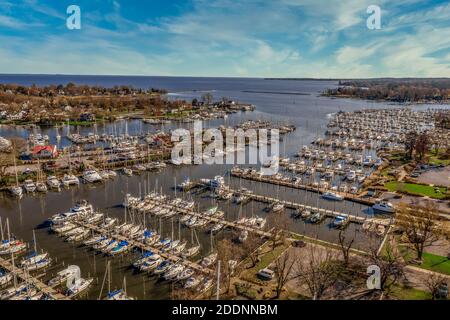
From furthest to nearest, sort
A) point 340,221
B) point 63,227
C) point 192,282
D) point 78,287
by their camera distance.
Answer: point 340,221, point 63,227, point 192,282, point 78,287

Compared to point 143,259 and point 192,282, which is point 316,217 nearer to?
point 192,282

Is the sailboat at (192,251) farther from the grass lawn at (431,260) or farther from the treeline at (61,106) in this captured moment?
the treeline at (61,106)

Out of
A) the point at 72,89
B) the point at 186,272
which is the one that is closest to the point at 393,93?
the point at 72,89

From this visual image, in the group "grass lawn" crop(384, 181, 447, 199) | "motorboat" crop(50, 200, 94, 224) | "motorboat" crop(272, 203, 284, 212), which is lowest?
"motorboat" crop(272, 203, 284, 212)

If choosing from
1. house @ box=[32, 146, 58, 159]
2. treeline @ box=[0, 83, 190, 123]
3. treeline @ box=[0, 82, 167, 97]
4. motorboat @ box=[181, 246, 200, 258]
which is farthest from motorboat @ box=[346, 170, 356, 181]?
treeline @ box=[0, 82, 167, 97]

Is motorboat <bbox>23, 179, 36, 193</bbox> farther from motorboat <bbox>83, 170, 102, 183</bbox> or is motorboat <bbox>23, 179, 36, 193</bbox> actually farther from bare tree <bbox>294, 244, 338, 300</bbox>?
bare tree <bbox>294, 244, 338, 300</bbox>

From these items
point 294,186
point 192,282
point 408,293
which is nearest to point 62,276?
point 192,282

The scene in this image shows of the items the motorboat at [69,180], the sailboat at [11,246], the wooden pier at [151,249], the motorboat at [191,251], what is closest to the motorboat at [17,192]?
the motorboat at [69,180]
